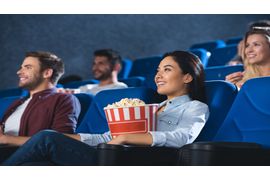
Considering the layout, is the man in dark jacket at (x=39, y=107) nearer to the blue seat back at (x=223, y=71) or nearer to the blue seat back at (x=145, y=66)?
the blue seat back at (x=223, y=71)

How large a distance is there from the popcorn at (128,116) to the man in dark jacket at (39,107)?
0.45 m

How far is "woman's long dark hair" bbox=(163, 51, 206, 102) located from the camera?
1.96m

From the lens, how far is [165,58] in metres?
2.01

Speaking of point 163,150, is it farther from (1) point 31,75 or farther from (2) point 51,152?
(1) point 31,75

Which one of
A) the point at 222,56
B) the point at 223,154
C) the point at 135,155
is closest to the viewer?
the point at 223,154

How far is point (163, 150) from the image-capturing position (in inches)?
66.9

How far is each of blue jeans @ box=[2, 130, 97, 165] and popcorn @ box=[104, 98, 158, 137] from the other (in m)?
0.12

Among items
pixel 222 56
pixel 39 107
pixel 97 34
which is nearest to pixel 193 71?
pixel 39 107

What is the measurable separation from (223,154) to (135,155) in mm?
261

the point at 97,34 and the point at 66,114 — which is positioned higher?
the point at 97,34

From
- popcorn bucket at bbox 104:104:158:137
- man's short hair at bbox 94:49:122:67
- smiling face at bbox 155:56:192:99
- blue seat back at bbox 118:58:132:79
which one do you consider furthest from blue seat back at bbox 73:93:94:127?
blue seat back at bbox 118:58:132:79

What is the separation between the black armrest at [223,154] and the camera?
149 cm
